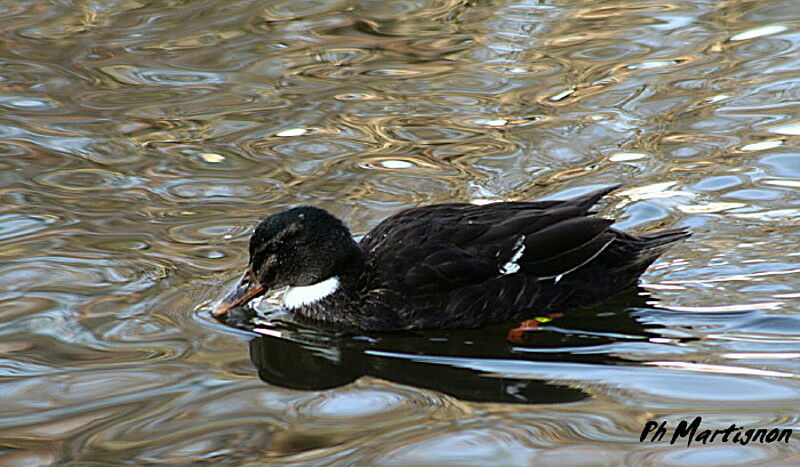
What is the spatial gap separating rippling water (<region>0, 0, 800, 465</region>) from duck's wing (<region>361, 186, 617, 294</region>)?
33 centimetres

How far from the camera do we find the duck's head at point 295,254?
690 centimetres

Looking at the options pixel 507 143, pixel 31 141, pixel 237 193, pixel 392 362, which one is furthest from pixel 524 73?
pixel 392 362

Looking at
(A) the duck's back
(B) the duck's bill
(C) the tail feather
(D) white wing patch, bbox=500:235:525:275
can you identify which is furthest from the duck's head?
(C) the tail feather

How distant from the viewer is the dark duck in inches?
270

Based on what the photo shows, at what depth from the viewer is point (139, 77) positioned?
36.1ft

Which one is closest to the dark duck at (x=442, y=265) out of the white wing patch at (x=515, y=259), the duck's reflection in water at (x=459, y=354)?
the white wing patch at (x=515, y=259)

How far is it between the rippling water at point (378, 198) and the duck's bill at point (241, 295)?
0.44 feet

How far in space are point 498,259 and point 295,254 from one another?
3.72 ft

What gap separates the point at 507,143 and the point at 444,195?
1014 millimetres

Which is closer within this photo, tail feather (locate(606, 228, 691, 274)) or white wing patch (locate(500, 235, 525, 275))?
white wing patch (locate(500, 235, 525, 275))

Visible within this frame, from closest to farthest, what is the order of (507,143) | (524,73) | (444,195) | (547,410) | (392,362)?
(547,410) → (392,362) → (444,195) → (507,143) → (524,73)

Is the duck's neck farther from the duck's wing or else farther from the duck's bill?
the duck's bill

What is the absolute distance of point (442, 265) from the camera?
6.86 m

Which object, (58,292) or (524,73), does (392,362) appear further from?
(524,73)
